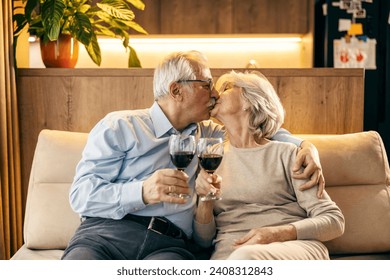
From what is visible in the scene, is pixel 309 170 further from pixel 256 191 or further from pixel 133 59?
pixel 133 59

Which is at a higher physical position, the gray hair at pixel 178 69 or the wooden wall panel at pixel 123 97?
the gray hair at pixel 178 69

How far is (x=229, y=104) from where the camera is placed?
1.98 metres

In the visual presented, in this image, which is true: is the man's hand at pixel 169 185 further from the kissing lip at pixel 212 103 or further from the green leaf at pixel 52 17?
the green leaf at pixel 52 17

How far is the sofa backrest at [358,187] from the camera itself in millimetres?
2084

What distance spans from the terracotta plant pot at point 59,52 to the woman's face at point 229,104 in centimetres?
94

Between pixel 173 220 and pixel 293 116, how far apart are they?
2.66 feet

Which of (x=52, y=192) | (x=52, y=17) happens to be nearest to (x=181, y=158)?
(x=52, y=192)

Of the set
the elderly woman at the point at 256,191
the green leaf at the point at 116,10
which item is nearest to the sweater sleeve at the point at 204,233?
the elderly woman at the point at 256,191

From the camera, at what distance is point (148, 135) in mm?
1955

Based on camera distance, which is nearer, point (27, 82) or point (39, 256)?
point (39, 256)

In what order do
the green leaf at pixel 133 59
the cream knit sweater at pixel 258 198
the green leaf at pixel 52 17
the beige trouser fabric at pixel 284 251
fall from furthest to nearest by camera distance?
the green leaf at pixel 133 59
the green leaf at pixel 52 17
the cream knit sweater at pixel 258 198
the beige trouser fabric at pixel 284 251

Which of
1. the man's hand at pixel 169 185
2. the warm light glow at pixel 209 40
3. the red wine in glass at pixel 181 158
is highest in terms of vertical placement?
the warm light glow at pixel 209 40
